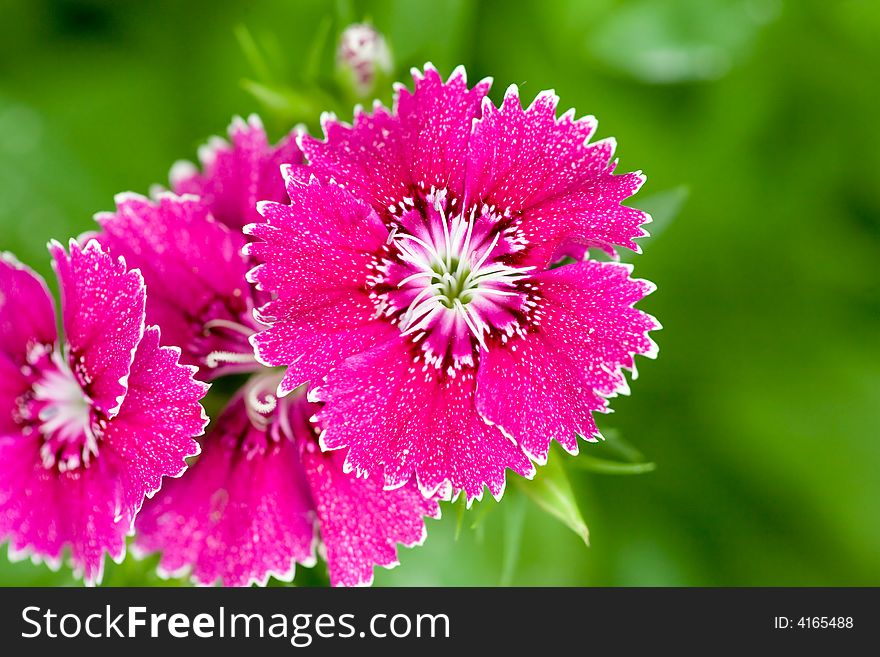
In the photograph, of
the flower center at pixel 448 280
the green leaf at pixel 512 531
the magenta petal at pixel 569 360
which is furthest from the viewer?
the green leaf at pixel 512 531

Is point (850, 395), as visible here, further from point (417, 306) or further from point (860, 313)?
point (417, 306)

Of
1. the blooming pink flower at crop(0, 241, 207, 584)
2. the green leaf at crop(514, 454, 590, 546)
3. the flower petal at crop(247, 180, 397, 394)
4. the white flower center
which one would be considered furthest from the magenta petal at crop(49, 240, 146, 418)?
the green leaf at crop(514, 454, 590, 546)

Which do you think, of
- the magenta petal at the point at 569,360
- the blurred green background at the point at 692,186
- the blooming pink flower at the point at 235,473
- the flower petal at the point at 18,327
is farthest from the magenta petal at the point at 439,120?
the blurred green background at the point at 692,186

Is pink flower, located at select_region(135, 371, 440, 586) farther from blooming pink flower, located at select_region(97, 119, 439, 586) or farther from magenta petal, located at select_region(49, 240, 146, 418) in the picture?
magenta petal, located at select_region(49, 240, 146, 418)

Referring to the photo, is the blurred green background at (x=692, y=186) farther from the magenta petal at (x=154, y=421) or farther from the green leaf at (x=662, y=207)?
the magenta petal at (x=154, y=421)
